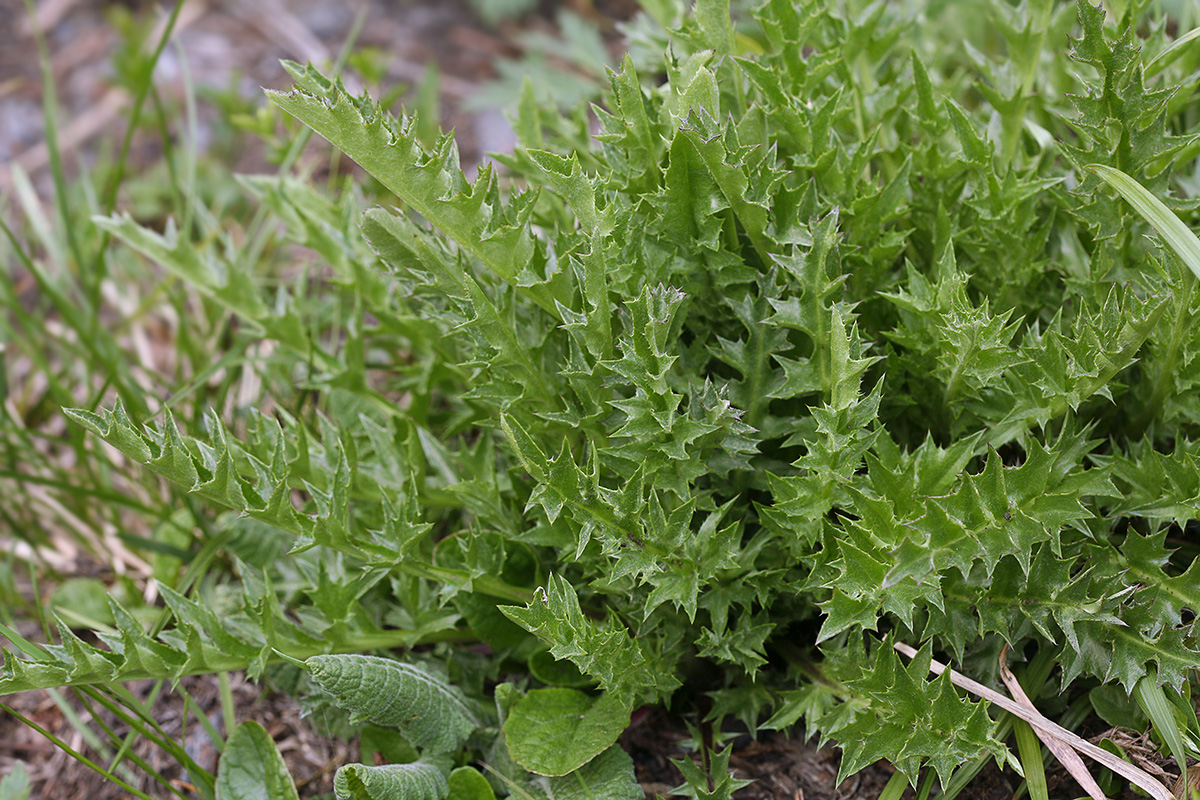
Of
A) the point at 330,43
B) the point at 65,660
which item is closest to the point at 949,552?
the point at 65,660

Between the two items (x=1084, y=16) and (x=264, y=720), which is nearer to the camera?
(x=1084, y=16)

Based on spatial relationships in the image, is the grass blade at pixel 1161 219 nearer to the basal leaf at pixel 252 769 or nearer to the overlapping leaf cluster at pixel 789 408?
the overlapping leaf cluster at pixel 789 408

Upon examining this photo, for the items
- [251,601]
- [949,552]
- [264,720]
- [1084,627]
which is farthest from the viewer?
[264,720]

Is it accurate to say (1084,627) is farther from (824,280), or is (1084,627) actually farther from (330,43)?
(330,43)

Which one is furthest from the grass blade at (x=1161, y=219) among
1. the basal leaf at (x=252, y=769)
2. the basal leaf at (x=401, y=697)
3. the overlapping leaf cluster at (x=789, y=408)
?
the basal leaf at (x=252, y=769)

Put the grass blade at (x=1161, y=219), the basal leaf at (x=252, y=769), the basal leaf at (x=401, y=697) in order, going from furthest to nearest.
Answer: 1. the basal leaf at (x=252, y=769)
2. the basal leaf at (x=401, y=697)
3. the grass blade at (x=1161, y=219)

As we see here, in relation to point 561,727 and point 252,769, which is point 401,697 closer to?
point 561,727

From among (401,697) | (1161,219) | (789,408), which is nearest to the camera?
(1161,219)

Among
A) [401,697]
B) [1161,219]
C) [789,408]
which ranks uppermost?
[1161,219]

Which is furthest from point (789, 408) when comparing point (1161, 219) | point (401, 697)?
point (401, 697)
